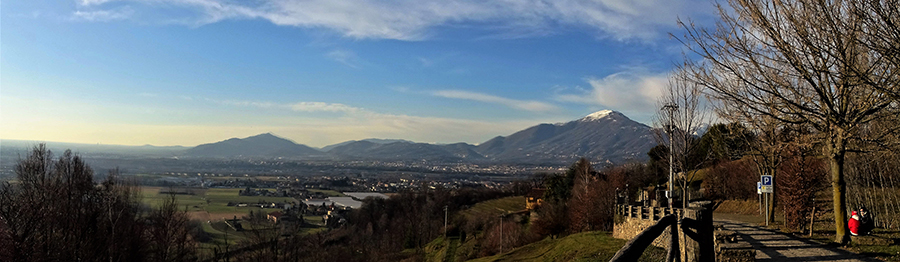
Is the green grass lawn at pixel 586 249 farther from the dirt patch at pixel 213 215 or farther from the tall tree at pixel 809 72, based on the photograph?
the dirt patch at pixel 213 215

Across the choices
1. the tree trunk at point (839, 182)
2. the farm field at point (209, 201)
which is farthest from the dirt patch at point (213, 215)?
the tree trunk at point (839, 182)

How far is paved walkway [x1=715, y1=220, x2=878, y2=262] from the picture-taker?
1180 cm

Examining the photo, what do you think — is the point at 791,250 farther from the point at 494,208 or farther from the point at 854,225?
the point at 494,208

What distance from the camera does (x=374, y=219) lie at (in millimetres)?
76812

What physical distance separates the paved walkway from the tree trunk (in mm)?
549

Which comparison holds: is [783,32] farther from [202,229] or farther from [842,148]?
[202,229]

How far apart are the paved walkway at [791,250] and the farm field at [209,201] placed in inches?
2196

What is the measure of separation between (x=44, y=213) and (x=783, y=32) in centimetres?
2485

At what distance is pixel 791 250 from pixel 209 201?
84030mm

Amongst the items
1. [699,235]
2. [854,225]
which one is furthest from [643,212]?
[699,235]

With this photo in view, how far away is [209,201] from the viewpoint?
80750 millimetres

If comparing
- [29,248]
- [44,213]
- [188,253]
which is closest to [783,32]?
[29,248]

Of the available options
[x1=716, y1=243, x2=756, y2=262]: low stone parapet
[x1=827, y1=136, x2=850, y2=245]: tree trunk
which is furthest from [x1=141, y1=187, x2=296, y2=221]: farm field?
[x1=827, y1=136, x2=850, y2=245]: tree trunk

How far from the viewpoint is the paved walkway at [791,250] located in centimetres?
1180
